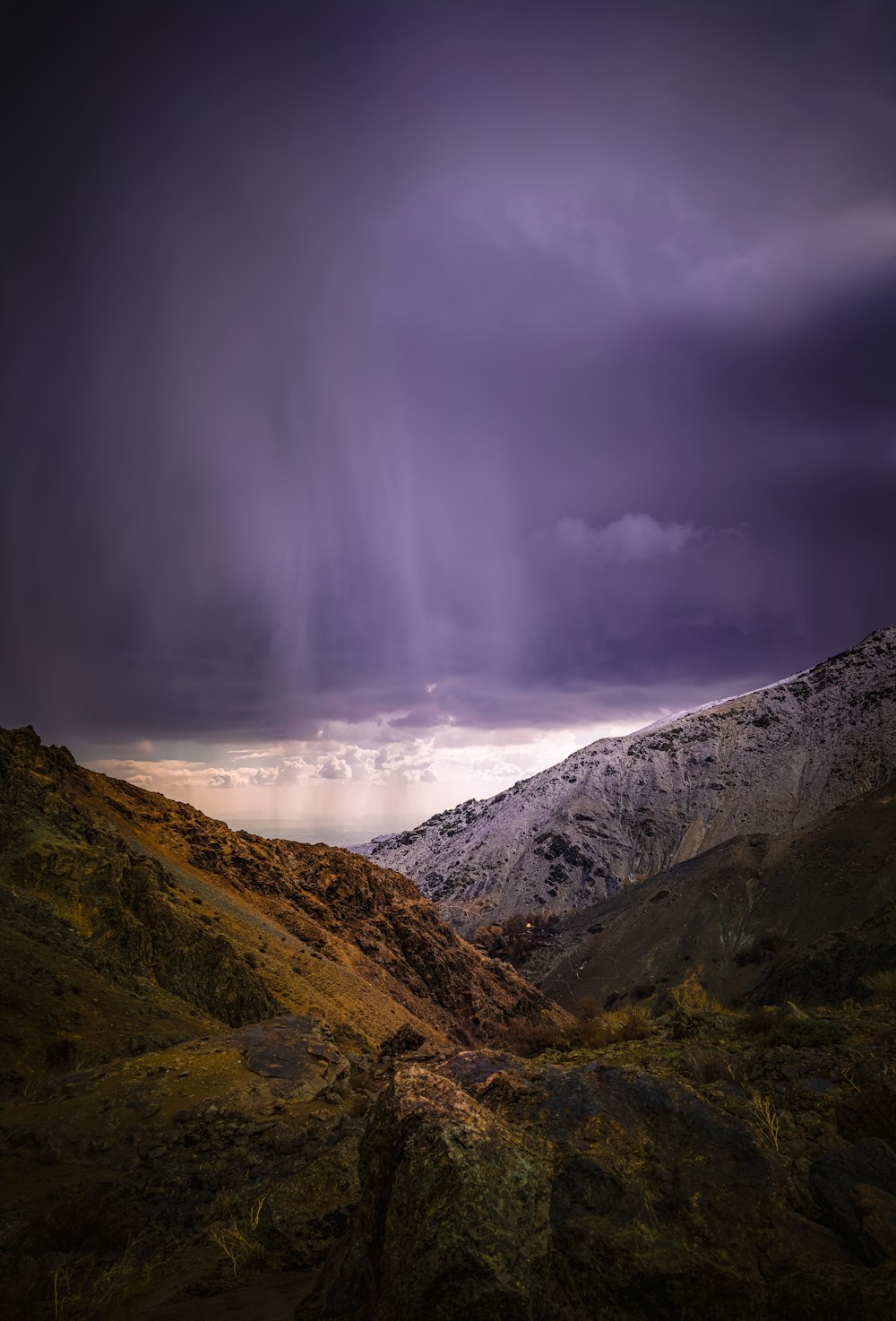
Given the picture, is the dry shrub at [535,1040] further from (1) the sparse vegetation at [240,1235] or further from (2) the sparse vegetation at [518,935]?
(2) the sparse vegetation at [518,935]

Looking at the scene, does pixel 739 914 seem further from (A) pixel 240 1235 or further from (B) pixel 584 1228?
(B) pixel 584 1228

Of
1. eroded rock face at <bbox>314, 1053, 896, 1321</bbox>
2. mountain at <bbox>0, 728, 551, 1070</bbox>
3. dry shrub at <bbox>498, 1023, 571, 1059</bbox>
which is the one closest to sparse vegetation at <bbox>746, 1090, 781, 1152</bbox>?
eroded rock face at <bbox>314, 1053, 896, 1321</bbox>

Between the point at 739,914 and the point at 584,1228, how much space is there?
68995mm

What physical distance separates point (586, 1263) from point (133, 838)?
35.4 metres

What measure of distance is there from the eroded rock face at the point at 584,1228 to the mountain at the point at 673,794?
97710mm

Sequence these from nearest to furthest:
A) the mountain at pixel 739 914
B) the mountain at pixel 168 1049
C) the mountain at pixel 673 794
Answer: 1. the mountain at pixel 168 1049
2. the mountain at pixel 739 914
3. the mountain at pixel 673 794

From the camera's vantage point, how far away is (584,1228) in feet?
13.3

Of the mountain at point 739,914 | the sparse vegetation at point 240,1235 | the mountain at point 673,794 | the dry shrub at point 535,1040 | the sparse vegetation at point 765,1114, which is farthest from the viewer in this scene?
the mountain at point 673,794

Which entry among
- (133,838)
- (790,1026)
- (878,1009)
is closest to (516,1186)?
(790,1026)

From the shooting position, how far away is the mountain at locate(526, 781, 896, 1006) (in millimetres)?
54406

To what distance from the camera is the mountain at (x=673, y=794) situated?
328 ft

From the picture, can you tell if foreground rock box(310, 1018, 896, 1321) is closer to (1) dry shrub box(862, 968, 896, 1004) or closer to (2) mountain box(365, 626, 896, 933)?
(1) dry shrub box(862, 968, 896, 1004)

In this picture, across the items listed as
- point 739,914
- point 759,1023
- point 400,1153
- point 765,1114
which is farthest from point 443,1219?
point 739,914

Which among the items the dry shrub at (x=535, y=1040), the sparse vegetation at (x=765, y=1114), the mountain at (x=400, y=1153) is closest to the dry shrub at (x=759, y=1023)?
the mountain at (x=400, y=1153)
